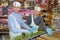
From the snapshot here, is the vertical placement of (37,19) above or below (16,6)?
below

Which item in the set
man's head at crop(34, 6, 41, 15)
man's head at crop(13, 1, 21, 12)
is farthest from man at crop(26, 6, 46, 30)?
man's head at crop(13, 1, 21, 12)

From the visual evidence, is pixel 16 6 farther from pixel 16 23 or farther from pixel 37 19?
pixel 37 19

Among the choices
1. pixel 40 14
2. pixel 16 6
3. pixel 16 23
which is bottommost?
pixel 16 23

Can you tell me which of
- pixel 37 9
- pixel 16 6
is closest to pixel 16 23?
pixel 16 6

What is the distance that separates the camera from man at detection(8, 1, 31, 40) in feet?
10.6

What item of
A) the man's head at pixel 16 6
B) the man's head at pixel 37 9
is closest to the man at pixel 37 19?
the man's head at pixel 37 9

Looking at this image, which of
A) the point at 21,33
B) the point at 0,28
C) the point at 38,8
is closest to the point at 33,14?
the point at 38,8

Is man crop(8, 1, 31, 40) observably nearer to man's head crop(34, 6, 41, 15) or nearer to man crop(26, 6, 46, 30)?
man crop(26, 6, 46, 30)

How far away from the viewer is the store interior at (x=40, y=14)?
327 centimetres

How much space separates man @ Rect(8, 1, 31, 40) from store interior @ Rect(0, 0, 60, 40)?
55 millimetres

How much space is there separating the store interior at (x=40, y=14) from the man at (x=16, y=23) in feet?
0.18

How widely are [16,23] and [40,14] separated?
1.28ft

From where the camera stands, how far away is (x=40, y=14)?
11.0ft

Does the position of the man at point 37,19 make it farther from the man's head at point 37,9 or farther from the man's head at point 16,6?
the man's head at point 16,6
